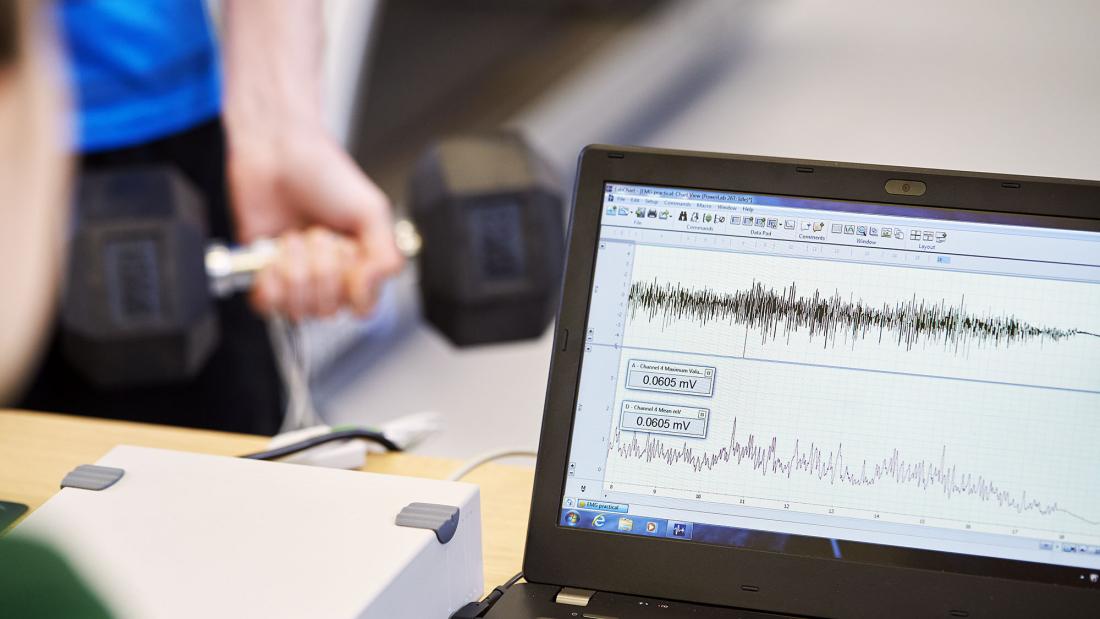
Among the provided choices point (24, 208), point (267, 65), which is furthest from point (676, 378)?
point (267, 65)

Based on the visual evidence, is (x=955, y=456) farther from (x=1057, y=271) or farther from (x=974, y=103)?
(x=974, y=103)

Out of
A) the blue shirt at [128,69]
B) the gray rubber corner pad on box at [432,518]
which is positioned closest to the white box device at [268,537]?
the gray rubber corner pad on box at [432,518]

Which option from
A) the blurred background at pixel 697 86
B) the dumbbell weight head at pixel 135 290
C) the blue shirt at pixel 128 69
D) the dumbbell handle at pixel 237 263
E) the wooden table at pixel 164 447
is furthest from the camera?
the blurred background at pixel 697 86

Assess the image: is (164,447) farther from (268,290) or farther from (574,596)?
(574,596)

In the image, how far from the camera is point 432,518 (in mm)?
656

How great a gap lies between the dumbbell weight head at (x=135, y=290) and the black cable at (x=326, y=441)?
0.34 meters

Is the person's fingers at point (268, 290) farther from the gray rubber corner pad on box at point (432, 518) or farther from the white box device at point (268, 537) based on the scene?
the gray rubber corner pad on box at point (432, 518)

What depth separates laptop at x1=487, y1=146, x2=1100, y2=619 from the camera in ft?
2.13

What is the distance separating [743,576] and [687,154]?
0.84ft

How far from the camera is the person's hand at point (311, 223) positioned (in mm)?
1252

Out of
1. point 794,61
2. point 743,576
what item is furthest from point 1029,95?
point 743,576

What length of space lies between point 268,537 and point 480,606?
0.14 metres

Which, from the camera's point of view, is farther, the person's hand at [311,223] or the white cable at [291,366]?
the white cable at [291,366]

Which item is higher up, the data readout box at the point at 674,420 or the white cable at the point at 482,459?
the data readout box at the point at 674,420
